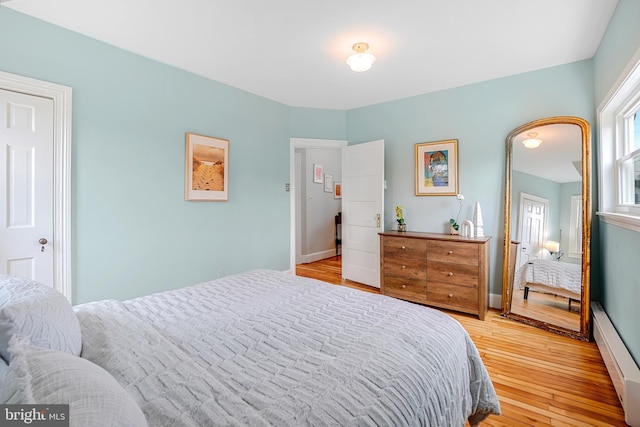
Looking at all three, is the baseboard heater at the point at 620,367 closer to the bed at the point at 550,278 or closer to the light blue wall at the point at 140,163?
the bed at the point at 550,278

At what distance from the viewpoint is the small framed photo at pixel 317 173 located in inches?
239

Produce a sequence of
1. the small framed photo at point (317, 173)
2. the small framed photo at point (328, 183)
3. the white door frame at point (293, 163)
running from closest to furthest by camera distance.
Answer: the white door frame at point (293, 163)
the small framed photo at point (317, 173)
the small framed photo at point (328, 183)

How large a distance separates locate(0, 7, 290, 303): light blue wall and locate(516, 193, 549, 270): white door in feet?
9.97

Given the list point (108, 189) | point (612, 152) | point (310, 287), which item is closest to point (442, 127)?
point (612, 152)

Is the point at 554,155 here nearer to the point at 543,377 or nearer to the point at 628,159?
the point at 628,159

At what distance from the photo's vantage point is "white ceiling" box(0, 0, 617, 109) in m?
2.07

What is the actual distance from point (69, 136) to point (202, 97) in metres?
1.33

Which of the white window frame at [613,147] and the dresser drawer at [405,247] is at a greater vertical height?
the white window frame at [613,147]

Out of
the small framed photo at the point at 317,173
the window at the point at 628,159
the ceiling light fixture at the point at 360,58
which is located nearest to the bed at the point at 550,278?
the window at the point at 628,159

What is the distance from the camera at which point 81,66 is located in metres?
2.43

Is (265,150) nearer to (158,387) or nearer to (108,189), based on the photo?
(108,189)

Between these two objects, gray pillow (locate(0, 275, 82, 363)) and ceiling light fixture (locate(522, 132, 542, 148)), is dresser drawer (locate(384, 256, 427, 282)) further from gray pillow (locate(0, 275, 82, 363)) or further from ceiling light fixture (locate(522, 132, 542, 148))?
gray pillow (locate(0, 275, 82, 363))

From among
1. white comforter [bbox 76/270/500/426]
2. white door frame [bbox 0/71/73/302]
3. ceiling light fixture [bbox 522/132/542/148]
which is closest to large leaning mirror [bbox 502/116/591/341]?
ceiling light fixture [bbox 522/132/542/148]

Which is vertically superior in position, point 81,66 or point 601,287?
point 81,66
